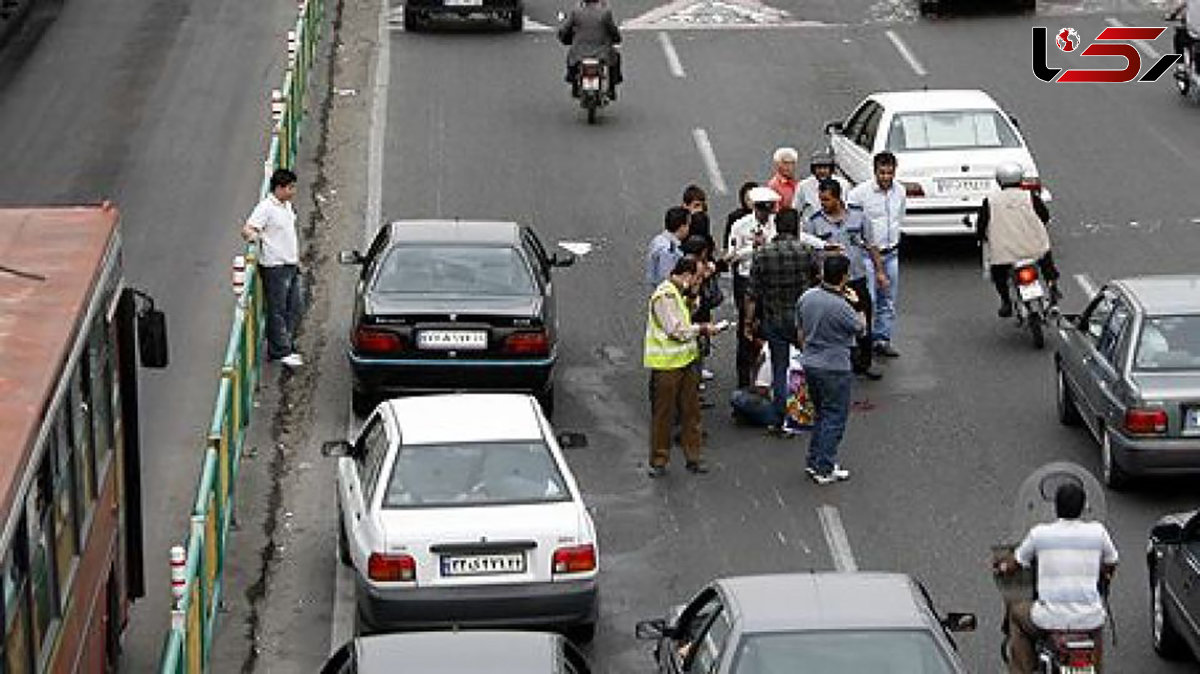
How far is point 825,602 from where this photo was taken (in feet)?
48.4

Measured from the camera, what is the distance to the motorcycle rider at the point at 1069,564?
1575cm

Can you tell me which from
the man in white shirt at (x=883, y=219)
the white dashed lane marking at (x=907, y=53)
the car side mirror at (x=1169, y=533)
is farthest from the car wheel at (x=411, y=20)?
the car side mirror at (x=1169, y=533)

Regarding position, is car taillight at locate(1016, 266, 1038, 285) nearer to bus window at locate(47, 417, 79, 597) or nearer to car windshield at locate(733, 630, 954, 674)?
car windshield at locate(733, 630, 954, 674)

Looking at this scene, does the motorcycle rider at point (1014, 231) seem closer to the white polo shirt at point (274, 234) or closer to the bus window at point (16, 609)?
the white polo shirt at point (274, 234)

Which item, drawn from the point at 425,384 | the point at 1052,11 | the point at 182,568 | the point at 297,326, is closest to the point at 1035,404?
the point at 425,384

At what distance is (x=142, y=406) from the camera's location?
24.0m

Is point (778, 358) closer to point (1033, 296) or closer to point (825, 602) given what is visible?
point (1033, 296)

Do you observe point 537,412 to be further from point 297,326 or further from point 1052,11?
point 1052,11

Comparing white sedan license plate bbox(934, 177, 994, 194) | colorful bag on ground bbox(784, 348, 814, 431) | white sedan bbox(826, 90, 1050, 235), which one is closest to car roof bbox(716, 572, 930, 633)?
colorful bag on ground bbox(784, 348, 814, 431)

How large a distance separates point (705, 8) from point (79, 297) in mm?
26016

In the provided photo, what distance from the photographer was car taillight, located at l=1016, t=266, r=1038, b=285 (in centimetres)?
2541

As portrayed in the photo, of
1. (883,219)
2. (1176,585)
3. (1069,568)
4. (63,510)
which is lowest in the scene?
(883,219)

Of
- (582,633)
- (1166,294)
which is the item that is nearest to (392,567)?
A: (582,633)

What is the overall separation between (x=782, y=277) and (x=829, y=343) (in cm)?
140
